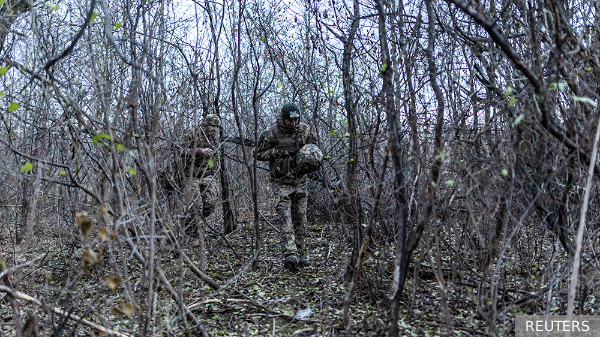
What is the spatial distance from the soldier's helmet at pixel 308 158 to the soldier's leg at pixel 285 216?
0.99 ft

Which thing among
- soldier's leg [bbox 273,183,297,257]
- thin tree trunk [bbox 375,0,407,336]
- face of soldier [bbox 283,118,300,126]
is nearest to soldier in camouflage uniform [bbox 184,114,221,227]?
soldier's leg [bbox 273,183,297,257]

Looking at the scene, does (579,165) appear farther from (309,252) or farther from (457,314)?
(309,252)

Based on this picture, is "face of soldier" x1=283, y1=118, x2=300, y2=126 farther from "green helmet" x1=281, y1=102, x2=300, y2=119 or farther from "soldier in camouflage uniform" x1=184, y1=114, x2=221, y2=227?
"soldier in camouflage uniform" x1=184, y1=114, x2=221, y2=227

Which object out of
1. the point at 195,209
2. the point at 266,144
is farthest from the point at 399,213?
the point at 266,144

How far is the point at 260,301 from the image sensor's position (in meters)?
4.04

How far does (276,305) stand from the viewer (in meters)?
3.96

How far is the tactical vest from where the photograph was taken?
512 cm

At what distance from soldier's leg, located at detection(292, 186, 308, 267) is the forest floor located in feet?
0.81

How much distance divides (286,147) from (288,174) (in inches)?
12.8

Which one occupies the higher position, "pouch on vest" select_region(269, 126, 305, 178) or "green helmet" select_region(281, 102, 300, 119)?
"green helmet" select_region(281, 102, 300, 119)

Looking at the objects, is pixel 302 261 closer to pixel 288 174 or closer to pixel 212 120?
pixel 288 174

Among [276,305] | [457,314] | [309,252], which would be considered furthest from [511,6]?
[309,252]

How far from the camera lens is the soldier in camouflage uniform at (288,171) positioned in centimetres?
505

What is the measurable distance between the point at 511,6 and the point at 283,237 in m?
3.06
